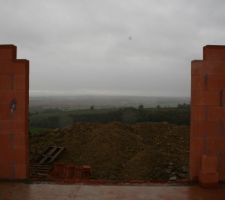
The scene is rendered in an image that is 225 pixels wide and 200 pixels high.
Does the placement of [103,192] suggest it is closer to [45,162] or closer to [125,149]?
[45,162]

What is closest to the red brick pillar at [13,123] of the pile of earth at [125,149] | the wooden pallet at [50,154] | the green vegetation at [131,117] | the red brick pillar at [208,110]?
the red brick pillar at [208,110]

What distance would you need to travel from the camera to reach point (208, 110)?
6.38 m

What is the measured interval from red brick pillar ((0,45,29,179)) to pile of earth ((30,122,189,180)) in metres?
8.47

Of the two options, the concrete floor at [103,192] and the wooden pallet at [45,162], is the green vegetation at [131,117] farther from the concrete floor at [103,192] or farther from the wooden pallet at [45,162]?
the concrete floor at [103,192]

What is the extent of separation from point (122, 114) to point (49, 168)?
28247mm

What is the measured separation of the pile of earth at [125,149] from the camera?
15.5 metres

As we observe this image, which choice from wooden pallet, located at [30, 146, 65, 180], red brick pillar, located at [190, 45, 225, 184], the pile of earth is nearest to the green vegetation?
the pile of earth

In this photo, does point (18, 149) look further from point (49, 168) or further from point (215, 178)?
point (49, 168)

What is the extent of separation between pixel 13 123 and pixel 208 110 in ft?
11.1

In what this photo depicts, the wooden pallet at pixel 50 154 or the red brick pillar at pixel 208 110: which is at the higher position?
the red brick pillar at pixel 208 110

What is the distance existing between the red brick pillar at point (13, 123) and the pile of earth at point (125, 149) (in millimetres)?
8468

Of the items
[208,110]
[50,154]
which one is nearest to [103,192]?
[208,110]

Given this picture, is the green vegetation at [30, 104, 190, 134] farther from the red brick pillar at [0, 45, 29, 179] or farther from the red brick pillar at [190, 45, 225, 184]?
the red brick pillar at [190, 45, 225, 184]

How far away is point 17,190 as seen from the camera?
231 inches
